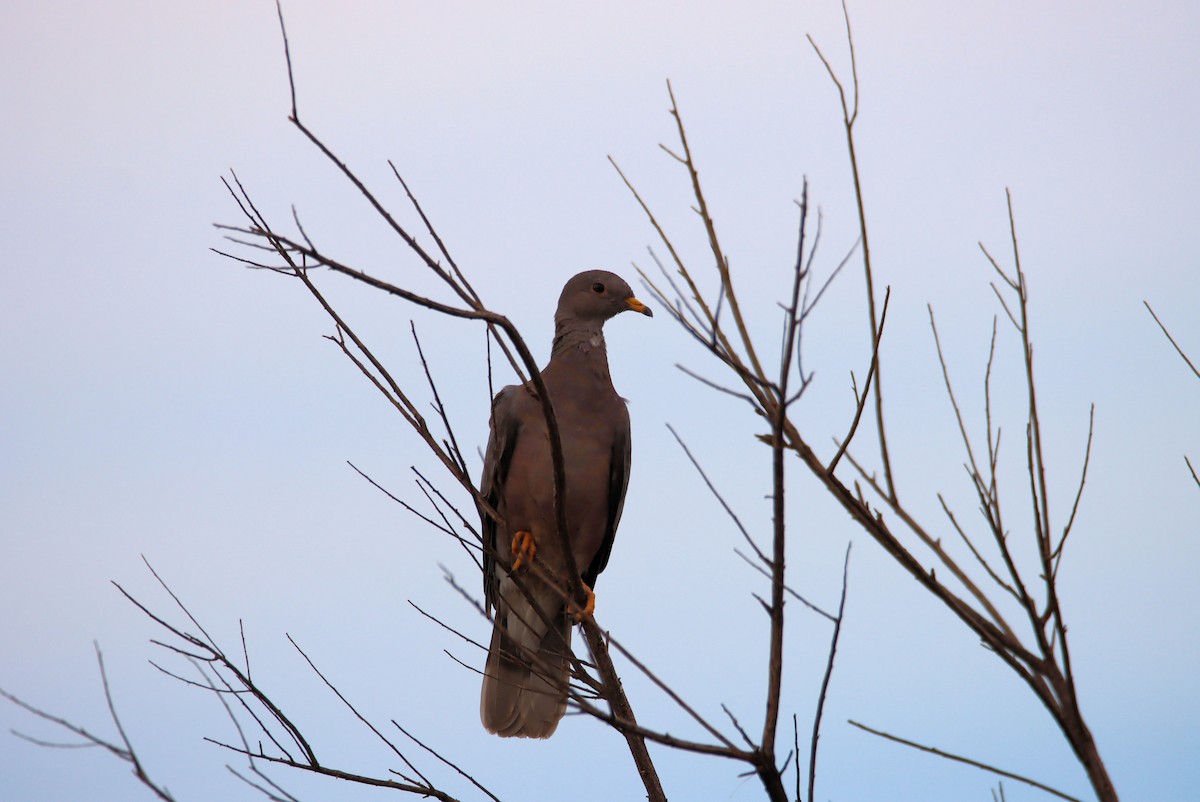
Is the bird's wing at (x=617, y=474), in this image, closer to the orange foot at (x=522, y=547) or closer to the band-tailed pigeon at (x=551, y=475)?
the band-tailed pigeon at (x=551, y=475)

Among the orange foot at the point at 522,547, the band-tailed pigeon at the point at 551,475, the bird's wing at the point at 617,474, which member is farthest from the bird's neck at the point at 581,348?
the orange foot at the point at 522,547

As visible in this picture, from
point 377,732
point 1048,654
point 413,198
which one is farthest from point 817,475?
point 377,732

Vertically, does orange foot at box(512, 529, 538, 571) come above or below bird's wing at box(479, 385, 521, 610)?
below

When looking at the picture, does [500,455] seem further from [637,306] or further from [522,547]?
[637,306]

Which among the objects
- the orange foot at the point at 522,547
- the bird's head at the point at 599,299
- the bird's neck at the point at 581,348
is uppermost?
the bird's head at the point at 599,299

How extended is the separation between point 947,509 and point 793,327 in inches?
15.6

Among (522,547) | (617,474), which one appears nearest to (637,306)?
(617,474)

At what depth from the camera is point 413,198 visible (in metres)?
2.59

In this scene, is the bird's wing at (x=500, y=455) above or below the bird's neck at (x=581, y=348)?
below

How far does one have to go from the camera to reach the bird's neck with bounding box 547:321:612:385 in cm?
498

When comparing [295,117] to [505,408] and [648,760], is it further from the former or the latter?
[505,408]

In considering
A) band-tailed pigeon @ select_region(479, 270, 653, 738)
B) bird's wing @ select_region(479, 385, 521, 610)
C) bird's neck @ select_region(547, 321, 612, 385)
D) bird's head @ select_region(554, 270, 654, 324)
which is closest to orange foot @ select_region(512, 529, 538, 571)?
band-tailed pigeon @ select_region(479, 270, 653, 738)

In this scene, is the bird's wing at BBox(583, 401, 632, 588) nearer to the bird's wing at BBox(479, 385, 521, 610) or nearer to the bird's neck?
the bird's neck

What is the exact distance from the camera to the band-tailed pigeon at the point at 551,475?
4680mm
